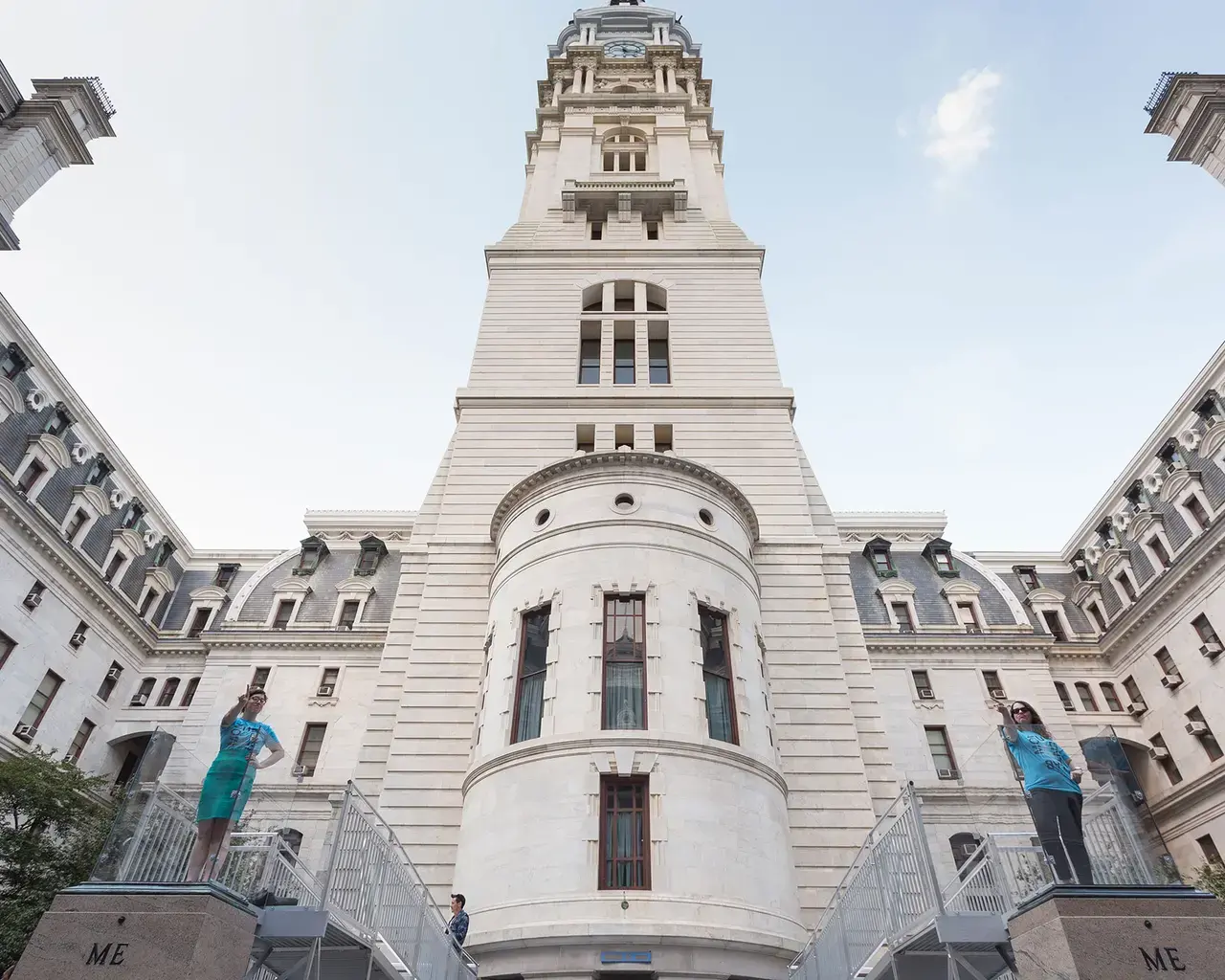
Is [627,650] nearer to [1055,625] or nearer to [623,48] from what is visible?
[1055,625]

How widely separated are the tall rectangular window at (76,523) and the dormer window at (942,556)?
4720cm

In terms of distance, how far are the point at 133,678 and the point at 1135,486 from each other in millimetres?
56655

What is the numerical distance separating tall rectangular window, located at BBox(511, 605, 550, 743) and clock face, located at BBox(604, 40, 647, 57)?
55.9 meters

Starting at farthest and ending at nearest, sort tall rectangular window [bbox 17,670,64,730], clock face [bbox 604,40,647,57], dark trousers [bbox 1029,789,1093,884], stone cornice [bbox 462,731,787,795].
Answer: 1. clock face [bbox 604,40,647,57]
2. tall rectangular window [bbox 17,670,64,730]
3. stone cornice [bbox 462,731,787,795]
4. dark trousers [bbox 1029,789,1093,884]

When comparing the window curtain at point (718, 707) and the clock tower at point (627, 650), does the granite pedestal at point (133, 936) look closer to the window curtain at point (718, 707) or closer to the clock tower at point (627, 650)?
the clock tower at point (627, 650)

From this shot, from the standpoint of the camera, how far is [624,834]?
54.2ft

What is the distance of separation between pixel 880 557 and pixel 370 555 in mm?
31440

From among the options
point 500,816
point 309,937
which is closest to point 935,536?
point 500,816

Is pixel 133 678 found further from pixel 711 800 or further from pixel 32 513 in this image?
pixel 711 800

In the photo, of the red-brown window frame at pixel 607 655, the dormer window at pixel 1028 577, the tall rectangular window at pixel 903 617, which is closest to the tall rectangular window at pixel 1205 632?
the dormer window at pixel 1028 577

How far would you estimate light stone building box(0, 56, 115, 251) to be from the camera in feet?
88.4

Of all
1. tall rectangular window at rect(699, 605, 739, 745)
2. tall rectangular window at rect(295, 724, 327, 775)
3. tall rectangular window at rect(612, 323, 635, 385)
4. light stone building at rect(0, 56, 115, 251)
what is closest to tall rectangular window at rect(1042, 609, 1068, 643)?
tall rectangular window at rect(612, 323, 635, 385)

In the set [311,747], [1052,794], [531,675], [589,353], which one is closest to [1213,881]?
[531,675]

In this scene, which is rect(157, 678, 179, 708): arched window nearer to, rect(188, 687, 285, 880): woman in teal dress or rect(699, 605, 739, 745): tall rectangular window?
rect(699, 605, 739, 745): tall rectangular window
